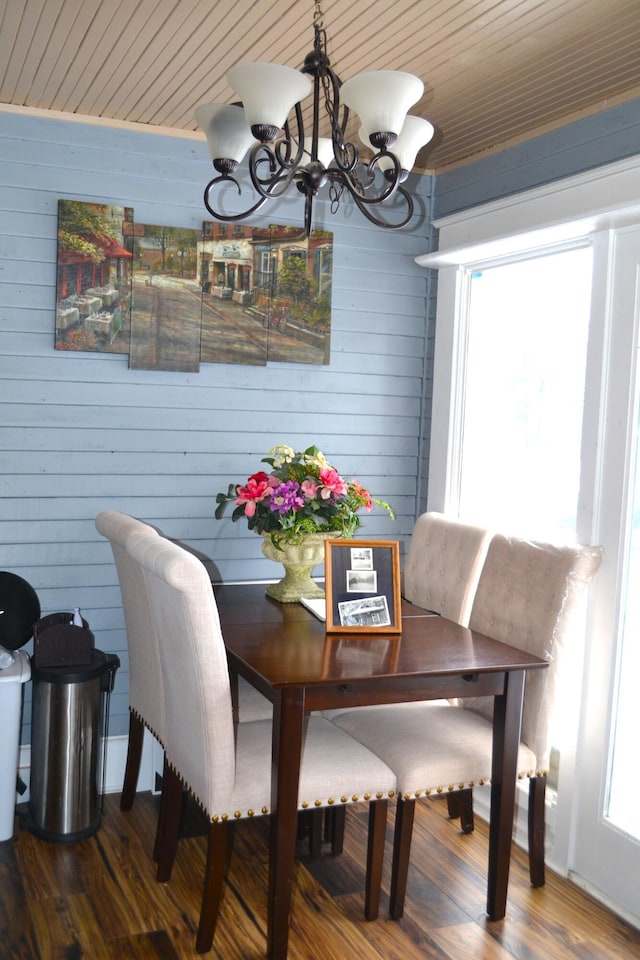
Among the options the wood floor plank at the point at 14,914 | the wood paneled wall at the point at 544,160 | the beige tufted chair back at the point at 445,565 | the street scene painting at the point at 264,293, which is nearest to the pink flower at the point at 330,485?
the beige tufted chair back at the point at 445,565

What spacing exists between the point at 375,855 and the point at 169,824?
631mm

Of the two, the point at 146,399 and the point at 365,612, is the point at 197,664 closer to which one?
the point at 365,612

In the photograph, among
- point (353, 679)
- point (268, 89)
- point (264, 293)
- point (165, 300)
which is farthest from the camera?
point (264, 293)

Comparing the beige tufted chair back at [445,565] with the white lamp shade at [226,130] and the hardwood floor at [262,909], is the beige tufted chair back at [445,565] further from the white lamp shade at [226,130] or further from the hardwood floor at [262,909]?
the white lamp shade at [226,130]

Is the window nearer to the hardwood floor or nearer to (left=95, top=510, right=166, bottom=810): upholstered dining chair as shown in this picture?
the hardwood floor

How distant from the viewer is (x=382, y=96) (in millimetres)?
2012

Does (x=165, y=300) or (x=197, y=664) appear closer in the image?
(x=197, y=664)

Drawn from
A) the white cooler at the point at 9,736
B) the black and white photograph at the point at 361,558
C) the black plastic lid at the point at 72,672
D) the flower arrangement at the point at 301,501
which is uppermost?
the flower arrangement at the point at 301,501

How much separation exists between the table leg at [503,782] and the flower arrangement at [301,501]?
2.36 feet

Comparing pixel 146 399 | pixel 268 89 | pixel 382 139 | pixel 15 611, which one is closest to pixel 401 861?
pixel 15 611

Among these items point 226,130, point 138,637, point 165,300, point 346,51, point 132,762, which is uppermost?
point 346,51

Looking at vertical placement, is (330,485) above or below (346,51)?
below

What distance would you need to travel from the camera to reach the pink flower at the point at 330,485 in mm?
2965

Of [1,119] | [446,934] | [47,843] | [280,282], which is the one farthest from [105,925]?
[1,119]
